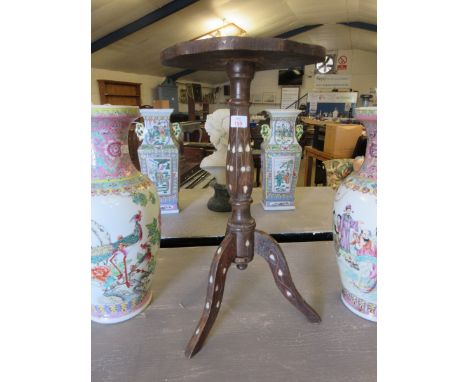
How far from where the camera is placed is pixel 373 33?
5602 millimetres

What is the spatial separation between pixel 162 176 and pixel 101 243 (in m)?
0.55

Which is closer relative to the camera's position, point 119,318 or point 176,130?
point 119,318

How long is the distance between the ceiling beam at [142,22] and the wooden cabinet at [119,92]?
33.3 inches

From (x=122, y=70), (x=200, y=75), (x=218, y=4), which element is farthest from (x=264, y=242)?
(x=200, y=75)

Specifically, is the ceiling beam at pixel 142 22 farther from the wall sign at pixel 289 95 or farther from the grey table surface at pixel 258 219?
the wall sign at pixel 289 95

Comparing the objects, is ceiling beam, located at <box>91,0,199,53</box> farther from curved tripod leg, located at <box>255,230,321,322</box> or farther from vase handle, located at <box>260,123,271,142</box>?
curved tripod leg, located at <box>255,230,321,322</box>

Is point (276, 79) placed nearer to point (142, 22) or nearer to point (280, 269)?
point (142, 22)

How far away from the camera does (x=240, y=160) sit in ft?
1.88

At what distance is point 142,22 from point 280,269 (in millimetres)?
3850

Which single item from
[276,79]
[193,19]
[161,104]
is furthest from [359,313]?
[276,79]

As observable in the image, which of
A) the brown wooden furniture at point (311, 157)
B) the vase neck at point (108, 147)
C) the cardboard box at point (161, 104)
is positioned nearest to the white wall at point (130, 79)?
the cardboard box at point (161, 104)
